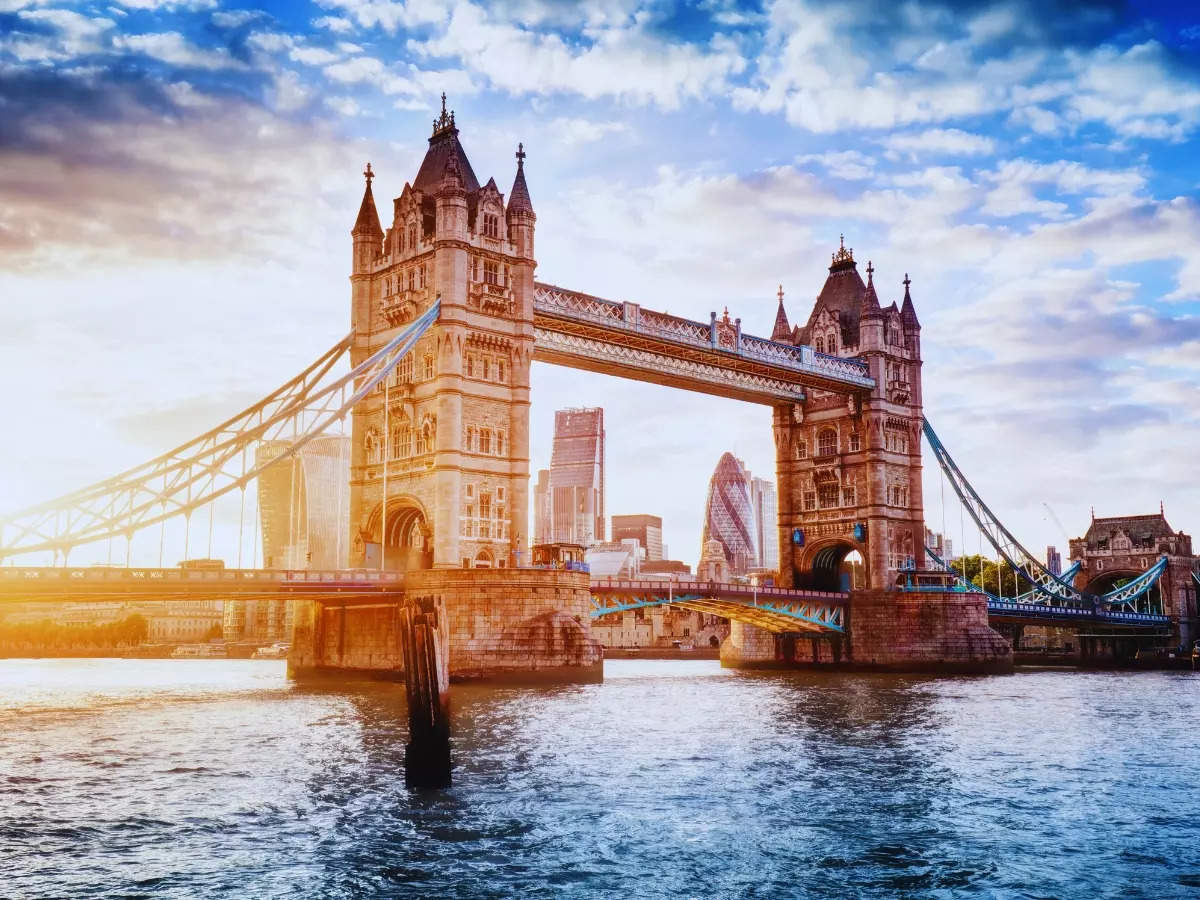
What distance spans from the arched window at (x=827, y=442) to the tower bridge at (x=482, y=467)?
51cm

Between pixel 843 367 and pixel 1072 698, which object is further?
pixel 843 367

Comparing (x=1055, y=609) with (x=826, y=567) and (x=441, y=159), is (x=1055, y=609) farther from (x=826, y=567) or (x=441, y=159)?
(x=441, y=159)

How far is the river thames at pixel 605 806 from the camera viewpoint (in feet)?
54.5

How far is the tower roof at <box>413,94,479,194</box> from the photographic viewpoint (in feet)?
203

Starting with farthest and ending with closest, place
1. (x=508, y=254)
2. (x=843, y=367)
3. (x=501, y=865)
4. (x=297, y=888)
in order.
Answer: (x=843, y=367) → (x=508, y=254) → (x=501, y=865) → (x=297, y=888)

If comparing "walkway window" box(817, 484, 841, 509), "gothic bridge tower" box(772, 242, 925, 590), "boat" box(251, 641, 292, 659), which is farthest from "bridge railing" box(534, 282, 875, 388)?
"boat" box(251, 641, 292, 659)

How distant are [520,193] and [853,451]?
3354 centimetres

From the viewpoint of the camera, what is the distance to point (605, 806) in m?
22.0

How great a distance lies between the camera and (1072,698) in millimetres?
52031

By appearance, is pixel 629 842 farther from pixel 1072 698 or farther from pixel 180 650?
pixel 180 650

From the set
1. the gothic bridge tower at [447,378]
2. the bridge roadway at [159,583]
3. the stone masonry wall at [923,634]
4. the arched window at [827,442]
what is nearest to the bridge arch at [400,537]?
the gothic bridge tower at [447,378]

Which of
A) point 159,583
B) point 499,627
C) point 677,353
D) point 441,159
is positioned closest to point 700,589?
point 677,353

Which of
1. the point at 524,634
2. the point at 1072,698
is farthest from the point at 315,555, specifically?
the point at 1072,698

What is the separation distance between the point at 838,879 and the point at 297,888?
25.6ft
